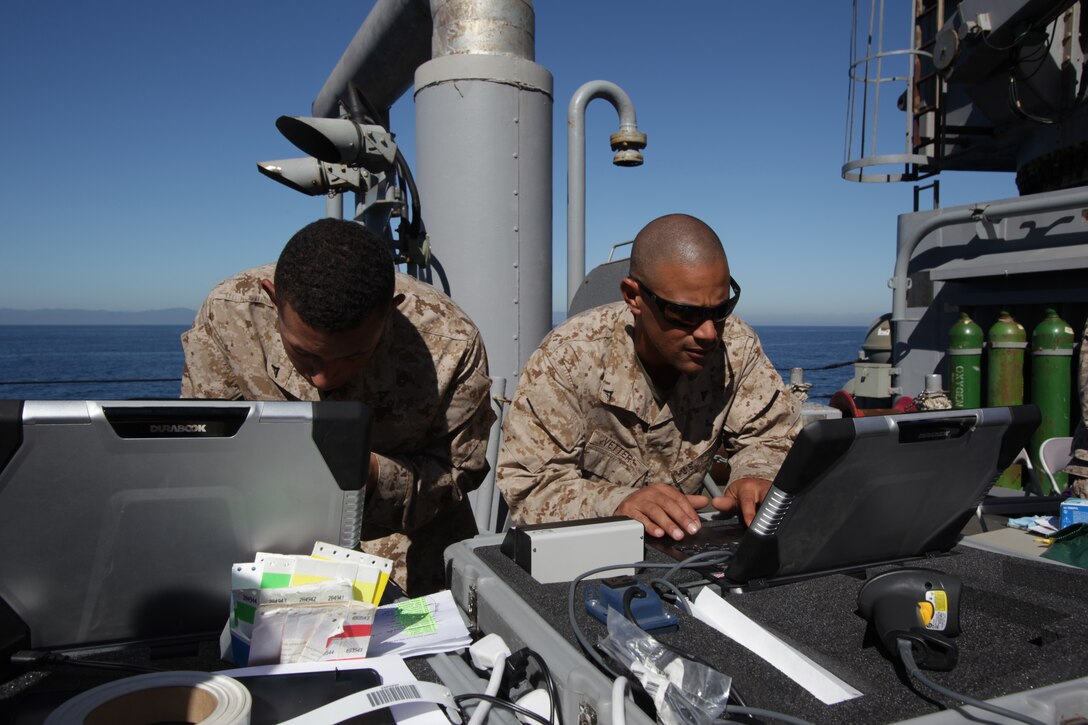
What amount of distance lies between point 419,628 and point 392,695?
0.88ft

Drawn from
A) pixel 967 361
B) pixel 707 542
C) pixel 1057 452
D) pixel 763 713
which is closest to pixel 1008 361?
pixel 967 361

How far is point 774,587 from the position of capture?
1325 mm

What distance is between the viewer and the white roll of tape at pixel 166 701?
834 mm

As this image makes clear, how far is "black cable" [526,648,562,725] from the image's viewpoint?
957 mm

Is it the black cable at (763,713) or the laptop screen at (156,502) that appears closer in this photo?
the black cable at (763,713)

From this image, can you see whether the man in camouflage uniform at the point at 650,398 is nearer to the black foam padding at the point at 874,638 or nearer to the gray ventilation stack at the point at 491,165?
the black foam padding at the point at 874,638

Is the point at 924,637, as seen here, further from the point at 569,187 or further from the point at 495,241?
the point at 569,187

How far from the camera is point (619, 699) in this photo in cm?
86

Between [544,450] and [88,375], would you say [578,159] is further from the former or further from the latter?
[88,375]

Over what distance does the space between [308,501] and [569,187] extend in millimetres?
3504

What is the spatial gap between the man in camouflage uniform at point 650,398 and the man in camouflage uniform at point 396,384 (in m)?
0.16

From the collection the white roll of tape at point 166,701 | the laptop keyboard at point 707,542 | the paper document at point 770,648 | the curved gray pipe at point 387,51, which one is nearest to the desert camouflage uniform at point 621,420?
the laptop keyboard at point 707,542

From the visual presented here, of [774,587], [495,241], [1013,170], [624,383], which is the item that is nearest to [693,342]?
[624,383]

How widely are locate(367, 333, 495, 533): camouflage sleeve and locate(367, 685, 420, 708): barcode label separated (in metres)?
1.00
